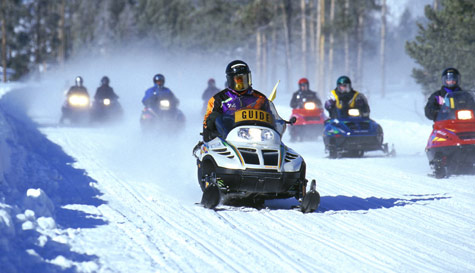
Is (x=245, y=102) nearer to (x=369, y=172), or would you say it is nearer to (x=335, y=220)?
(x=335, y=220)

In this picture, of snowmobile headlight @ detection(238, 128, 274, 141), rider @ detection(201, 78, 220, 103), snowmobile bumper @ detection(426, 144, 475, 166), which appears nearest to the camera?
snowmobile headlight @ detection(238, 128, 274, 141)

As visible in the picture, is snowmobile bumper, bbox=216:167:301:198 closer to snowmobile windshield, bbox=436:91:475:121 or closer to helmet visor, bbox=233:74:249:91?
helmet visor, bbox=233:74:249:91

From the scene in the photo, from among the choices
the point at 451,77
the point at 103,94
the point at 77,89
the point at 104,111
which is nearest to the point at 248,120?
the point at 451,77

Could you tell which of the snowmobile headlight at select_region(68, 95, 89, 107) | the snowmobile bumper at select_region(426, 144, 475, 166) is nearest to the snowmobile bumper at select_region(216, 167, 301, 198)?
the snowmobile bumper at select_region(426, 144, 475, 166)

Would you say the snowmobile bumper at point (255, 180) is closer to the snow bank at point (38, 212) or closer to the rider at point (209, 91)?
the snow bank at point (38, 212)

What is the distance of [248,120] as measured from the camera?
8859 mm

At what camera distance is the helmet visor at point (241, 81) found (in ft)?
30.2

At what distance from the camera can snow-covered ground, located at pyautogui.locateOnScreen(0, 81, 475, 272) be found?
5676 mm

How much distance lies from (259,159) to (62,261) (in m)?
3.65

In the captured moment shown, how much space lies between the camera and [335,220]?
793cm

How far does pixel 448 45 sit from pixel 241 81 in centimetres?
3010

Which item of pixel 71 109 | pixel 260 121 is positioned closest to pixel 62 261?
pixel 260 121

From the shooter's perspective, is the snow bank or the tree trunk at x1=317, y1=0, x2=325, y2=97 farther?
the tree trunk at x1=317, y1=0, x2=325, y2=97

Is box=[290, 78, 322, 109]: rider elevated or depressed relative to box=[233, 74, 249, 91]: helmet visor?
depressed
